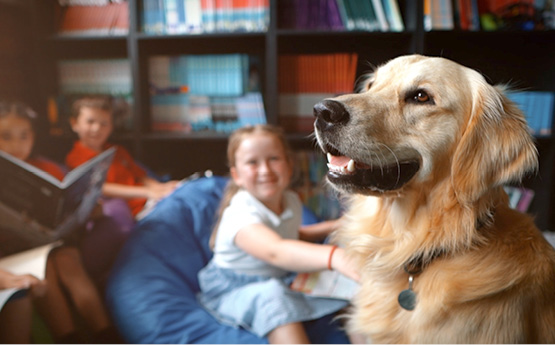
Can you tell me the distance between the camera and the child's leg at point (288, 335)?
70cm

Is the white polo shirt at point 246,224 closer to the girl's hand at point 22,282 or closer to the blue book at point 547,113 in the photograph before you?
the girl's hand at point 22,282

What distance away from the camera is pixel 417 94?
0.58m

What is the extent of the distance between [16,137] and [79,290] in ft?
1.09

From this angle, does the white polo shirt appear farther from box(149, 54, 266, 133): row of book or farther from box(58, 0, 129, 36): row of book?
box(58, 0, 129, 36): row of book

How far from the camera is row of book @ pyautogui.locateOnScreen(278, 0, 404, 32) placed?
2.76ft

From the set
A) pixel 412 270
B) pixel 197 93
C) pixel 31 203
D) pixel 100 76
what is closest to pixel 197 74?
pixel 197 93

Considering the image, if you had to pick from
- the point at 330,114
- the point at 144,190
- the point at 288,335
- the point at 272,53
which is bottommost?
the point at 288,335

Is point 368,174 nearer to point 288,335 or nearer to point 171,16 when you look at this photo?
point 288,335

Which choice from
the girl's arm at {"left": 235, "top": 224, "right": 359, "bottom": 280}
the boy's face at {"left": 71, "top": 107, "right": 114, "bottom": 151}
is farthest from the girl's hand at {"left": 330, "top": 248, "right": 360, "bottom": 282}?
the boy's face at {"left": 71, "top": 107, "right": 114, "bottom": 151}

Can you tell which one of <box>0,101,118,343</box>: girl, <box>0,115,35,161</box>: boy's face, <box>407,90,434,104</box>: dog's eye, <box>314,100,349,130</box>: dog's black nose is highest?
<box>407,90,434,104</box>: dog's eye

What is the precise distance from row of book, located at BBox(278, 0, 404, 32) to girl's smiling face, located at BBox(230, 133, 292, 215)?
0.34 metres

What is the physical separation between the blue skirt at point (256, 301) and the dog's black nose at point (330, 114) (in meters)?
0.37

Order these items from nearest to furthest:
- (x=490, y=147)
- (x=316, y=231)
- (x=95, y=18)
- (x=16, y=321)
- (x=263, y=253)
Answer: (x=490, y=147) → (x=16, y=321) → (x=263, y=253) → (x=316, y=231) → (x=95, y=18)

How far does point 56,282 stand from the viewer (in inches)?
27.6
